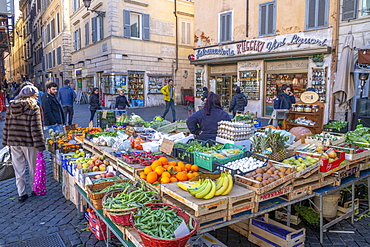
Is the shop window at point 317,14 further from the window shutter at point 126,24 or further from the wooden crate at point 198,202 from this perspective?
the wooden crate at point 198,202

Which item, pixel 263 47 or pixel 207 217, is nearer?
pixel 207 217

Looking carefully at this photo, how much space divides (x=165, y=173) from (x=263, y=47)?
13044 mm

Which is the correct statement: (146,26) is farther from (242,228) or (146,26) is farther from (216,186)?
(216,186)

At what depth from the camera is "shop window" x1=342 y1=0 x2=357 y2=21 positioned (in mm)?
11625

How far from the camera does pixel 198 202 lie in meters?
2.68

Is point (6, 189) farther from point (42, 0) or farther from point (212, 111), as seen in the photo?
point (42, 0)

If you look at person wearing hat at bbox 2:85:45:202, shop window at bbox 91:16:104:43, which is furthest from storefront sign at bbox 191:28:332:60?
person wearing hat at bbox 2:85:45:202

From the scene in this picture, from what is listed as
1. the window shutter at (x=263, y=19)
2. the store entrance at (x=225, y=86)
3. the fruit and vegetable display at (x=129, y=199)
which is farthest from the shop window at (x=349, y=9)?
the fruit and vegetable display at (x=129, y=199)

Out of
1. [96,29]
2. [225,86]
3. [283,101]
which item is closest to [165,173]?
[283,101]

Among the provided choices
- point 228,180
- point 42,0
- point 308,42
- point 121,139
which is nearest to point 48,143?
point 121,139

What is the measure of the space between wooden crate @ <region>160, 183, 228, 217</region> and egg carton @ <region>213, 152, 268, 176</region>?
2.08 feet

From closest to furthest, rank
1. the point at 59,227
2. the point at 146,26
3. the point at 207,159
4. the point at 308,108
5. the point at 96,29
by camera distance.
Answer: the point at 207,159
the point at 59,227
the point at 308,108
the point at 146,26
the point at 96,29

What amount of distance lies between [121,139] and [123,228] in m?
2.71

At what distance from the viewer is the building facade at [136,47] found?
20.1 meters
